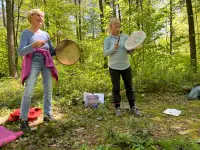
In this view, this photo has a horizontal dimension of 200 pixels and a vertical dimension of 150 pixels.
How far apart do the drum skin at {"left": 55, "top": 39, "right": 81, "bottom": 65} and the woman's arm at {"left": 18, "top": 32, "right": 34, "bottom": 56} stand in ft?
1.97

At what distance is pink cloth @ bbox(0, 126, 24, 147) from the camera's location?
3308 mm

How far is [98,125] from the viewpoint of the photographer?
4.01m

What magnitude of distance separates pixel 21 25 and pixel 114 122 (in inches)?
544

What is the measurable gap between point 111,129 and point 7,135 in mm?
1520

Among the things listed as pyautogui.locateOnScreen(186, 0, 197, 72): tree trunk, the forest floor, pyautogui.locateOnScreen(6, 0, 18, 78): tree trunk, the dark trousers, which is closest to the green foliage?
the forest floor

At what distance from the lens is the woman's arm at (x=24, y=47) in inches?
138

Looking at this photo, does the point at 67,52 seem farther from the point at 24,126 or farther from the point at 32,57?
the point at 24,126

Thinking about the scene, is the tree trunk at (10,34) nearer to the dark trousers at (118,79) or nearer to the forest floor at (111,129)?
the forest floor at (111,129)

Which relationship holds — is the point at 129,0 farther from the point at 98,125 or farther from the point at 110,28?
the point at 98,125

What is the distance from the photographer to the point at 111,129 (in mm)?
3422

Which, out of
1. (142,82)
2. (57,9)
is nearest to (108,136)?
(142,82)

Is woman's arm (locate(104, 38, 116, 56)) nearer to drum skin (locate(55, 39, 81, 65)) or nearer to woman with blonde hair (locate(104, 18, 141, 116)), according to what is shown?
woman with blonde hair (locate(104, 18, 141, 116))

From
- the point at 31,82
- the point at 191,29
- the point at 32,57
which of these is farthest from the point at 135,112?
the point at 191,29

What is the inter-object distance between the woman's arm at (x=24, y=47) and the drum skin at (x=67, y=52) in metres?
0.60
